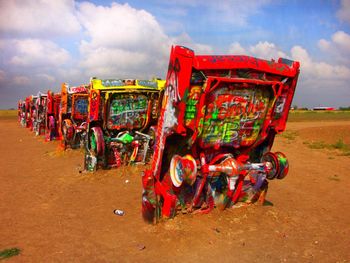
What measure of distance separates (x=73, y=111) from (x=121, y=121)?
424 centimetres

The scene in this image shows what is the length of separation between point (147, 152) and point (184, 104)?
5.25 metres

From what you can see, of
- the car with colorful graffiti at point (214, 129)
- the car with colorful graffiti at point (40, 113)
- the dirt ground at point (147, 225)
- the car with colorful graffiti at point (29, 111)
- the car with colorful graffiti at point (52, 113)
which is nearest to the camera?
the dirt ground at point (147, 225)

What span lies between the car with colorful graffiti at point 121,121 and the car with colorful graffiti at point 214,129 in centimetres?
377

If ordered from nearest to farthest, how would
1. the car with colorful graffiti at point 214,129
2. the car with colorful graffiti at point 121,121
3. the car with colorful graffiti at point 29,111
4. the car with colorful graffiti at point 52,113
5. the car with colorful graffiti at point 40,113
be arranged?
the car with colorful graffiti at point 214,129 < the car with colorful graffiti at point 121,121 < the car with colorful graffiti at point 52,113 < the car with colorful graffiti at point 40,113 < the car with colorful graffiti at point 29,111

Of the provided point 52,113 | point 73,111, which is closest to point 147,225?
point 73,111

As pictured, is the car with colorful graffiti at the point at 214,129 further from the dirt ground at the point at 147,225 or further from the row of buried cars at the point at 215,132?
the dirt ground at the point at 147,225

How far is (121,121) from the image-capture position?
916 centimetres

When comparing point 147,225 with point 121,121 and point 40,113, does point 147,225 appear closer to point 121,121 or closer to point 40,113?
point 121,121

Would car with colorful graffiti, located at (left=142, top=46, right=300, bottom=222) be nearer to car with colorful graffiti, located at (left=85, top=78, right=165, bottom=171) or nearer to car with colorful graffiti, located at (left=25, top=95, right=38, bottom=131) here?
car with colorful graffiti, located at (left=85, top=78, right=165, bottom=171)

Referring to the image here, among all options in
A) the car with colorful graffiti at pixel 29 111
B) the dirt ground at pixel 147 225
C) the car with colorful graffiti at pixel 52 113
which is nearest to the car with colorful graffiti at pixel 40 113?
the car with colorful graffiti at pixel 52 113

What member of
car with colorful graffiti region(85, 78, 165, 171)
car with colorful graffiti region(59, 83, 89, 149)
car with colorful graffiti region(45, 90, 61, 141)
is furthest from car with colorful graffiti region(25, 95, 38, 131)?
car with colorful graffiti region(85, 78, 165, 171)

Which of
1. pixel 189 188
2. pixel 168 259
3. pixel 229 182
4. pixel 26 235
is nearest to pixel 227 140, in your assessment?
pixel 229 182

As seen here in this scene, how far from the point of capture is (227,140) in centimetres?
544

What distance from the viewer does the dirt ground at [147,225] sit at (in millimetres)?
4598
